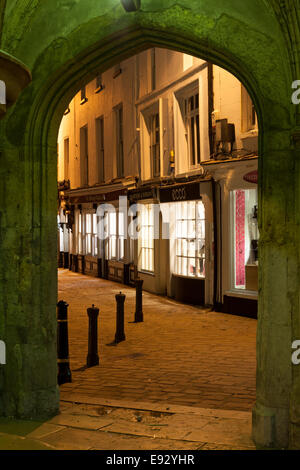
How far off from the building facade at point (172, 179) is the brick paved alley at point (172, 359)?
131cm

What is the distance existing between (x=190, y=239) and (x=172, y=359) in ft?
21.0

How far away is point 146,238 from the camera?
17750 millimetres

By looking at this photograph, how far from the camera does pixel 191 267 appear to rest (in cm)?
1461

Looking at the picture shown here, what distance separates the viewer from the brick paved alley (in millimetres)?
6770

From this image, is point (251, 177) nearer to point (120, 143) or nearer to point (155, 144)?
point (155, 144)

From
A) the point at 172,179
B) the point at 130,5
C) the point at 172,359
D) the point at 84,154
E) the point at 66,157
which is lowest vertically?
the point at 172,359

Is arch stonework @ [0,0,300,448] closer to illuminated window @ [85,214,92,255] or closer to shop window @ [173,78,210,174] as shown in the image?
shop window @ [173,78,210,174]

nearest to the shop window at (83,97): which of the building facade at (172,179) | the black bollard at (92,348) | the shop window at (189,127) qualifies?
the building facade at (172,179)

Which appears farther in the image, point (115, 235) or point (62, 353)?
point (115, 235)

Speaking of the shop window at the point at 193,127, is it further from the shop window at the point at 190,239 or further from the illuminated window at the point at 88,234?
the illuminated window at the point at 88,234

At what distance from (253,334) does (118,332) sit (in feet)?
7.52

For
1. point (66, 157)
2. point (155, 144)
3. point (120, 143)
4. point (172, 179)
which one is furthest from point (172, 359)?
point (66, 157)

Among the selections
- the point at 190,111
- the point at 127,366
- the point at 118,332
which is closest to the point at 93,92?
the point at 190,111
